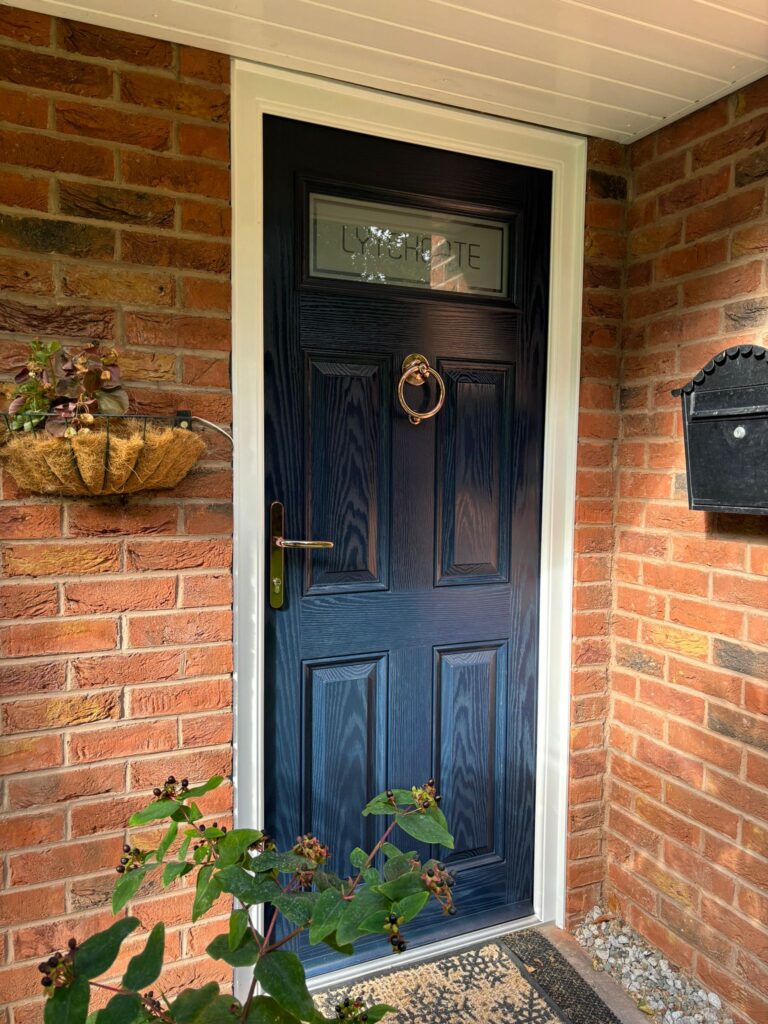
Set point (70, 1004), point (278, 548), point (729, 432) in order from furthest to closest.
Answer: point (278, 548) < point (729, 432) < point (70, 1004)

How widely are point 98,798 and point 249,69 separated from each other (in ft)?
5.46

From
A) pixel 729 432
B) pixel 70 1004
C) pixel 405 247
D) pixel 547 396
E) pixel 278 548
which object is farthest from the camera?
pixel 547 396

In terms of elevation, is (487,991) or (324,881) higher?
(324,881)

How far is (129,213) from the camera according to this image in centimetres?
148

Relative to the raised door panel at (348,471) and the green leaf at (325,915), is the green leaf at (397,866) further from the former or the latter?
the raised door panel at (348,471)

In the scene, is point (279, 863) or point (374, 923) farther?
point (279, 863)

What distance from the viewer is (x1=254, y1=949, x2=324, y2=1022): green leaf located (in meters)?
0.85

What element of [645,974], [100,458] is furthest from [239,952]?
[645,974]

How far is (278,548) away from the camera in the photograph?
5.55ft

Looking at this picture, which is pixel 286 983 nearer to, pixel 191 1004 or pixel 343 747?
pixel 191 1004

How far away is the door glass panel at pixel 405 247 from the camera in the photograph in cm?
171

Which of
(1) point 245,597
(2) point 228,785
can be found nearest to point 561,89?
(1) point 245,597

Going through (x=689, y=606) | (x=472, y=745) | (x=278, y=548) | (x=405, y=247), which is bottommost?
(x=472, y=745)

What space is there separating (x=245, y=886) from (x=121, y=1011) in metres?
0.19
